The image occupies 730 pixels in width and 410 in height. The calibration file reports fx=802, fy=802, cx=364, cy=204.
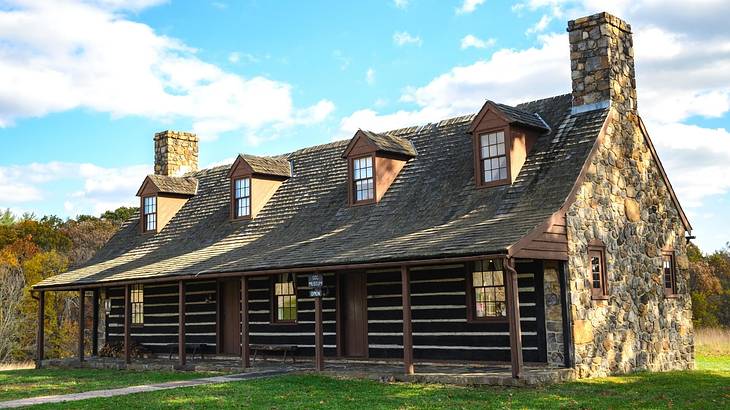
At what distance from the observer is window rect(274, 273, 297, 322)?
803 inches

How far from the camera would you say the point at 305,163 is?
78.7 feet

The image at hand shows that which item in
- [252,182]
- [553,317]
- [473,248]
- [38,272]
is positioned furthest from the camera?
[38,272]

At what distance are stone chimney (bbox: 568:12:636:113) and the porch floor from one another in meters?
6.28

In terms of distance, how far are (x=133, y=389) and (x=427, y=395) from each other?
5.69 m

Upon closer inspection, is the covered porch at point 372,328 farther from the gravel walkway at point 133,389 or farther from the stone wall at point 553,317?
the gravel walkway at point 133,389

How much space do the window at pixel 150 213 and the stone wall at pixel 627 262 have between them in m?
14.8

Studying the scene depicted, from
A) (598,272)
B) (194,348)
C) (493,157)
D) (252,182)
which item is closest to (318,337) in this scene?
(493,157)

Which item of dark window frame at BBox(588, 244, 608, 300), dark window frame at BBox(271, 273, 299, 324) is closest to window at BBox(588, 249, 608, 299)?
dark window frame at BBox(588, 244, 608, 300)

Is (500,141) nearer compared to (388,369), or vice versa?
(388,369)

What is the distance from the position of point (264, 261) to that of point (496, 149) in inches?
226

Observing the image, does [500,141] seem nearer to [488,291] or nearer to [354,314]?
[488,291]

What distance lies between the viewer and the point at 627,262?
17.5 m

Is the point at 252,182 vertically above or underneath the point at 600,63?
underneath

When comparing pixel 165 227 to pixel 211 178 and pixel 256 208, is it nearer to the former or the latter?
pixel 211 178
